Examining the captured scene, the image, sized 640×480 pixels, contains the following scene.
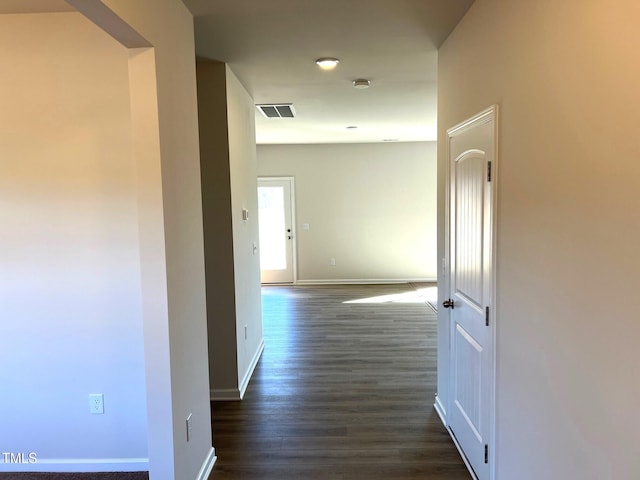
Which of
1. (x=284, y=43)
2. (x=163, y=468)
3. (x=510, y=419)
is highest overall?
(x=284, y=43)

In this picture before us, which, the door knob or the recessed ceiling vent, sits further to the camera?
the recessed ceiling vent

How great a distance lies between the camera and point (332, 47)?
2871mm

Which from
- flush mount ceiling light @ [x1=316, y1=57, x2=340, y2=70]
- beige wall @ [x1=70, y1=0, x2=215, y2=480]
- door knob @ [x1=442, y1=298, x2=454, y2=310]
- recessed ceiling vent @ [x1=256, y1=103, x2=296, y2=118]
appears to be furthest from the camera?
recessed ceiling vent @ [x1=256, y1=103, x2=296, y2=118]

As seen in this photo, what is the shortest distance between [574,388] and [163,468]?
1.71 m

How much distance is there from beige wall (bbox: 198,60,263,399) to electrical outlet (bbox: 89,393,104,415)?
103 centimetres

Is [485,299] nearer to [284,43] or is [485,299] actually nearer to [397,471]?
[397,471]

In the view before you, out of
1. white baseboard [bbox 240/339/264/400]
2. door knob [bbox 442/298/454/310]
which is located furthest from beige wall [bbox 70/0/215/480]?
door knob [bbox 442/298/454/310]

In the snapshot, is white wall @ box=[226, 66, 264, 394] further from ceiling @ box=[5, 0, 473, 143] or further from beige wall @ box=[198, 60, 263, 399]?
ceiling @ box=[5, 0, 473, 143]

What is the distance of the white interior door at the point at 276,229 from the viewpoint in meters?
7.93

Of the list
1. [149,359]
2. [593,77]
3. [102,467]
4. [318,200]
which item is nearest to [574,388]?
[593,77]

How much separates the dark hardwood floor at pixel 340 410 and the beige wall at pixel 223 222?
320 millimetres

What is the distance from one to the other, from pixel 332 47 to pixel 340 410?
8.58 ft

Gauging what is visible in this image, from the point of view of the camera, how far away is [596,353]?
1227mm

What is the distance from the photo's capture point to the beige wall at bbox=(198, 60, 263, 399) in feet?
10.5
